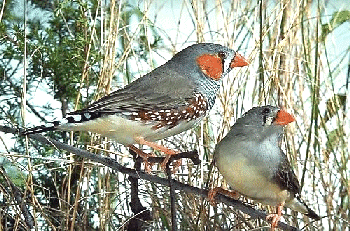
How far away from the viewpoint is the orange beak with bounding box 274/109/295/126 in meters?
0.86

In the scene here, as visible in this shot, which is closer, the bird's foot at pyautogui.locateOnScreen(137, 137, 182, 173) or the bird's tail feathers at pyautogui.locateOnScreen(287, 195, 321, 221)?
the bird's foot at pyautogui.locateOnScreen(137, 137, 182, 173)

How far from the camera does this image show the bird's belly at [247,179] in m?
0.88

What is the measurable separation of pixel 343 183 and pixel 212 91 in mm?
602

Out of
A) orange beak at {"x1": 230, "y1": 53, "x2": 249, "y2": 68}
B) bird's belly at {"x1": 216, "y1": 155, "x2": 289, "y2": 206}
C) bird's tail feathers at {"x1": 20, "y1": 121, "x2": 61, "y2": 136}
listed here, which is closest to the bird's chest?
bird's belly at {"x1": 216, "y1": 155, "x2": 289, "y2": 206}

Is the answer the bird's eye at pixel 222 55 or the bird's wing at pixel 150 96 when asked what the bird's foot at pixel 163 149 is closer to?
the bird's wing at pixel 150 96

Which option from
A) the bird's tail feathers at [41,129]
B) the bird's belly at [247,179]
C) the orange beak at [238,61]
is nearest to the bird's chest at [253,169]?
the bird's belly at [247,179]

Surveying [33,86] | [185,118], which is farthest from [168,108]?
[33,86]

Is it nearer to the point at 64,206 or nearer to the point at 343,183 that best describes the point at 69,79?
the point at 64,206

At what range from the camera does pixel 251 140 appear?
913 mm

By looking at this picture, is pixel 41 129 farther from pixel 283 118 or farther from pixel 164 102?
pixel 283 118

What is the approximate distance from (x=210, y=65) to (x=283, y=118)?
Result: 126 millimetres

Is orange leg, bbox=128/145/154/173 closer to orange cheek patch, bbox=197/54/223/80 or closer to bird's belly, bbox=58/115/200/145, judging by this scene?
bird's belly, bbox=58/115/200/145

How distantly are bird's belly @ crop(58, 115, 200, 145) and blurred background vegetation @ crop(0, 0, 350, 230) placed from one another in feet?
1.06

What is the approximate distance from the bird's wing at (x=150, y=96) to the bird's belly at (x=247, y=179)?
92 millimetres
